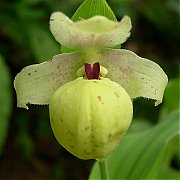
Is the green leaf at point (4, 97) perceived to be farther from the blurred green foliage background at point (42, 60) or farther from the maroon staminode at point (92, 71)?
the maroon staminode at point (92, 71)

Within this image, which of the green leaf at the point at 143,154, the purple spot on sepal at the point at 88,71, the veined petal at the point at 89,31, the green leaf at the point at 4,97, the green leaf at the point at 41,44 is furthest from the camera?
the green leaf at the point at 41,44

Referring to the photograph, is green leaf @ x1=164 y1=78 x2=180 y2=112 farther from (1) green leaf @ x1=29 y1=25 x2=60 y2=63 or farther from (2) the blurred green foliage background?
(1) green leaf @ x1=29 y1=25 x2=60 y2=63

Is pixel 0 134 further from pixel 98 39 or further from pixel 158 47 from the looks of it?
pixel 158 47

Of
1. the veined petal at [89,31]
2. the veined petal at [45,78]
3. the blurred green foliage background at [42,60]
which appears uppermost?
the veined petal at [89,31]

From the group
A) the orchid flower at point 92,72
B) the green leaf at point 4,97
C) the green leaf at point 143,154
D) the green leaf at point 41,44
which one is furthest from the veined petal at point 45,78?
the green leaf at point 41,44

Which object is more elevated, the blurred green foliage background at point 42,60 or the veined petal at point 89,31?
the veined petal at point 89,31

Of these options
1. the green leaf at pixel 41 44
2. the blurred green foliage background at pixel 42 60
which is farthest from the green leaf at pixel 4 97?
the green leaf at pixel 41 44

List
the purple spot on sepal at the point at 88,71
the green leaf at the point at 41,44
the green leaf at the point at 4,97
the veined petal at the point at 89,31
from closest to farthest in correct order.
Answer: the veined petal at the point at 89,31 < the purple spot on sepal at the point at 88,71 < the green leaf at the point at 4,97 < the green leaf at the point at 41,44

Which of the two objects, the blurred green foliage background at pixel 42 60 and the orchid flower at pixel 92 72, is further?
the blurred green foliage background at pixel 42 60

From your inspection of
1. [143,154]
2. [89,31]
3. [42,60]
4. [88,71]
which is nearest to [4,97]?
[42,60]
